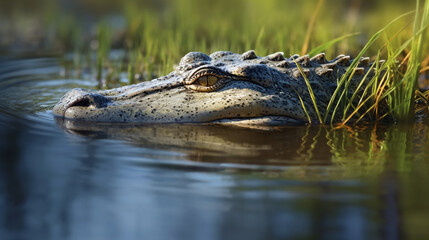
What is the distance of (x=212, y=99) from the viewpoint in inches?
209

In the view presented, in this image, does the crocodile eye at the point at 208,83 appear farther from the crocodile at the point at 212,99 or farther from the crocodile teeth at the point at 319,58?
the crocodile teeth at the point at 319,58

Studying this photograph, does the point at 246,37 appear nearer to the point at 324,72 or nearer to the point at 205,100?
the point at 324,72

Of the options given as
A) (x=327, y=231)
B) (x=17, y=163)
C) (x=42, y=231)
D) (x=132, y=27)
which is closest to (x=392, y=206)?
(x=327, y=231)

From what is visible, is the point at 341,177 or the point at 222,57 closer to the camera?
the point at 341,177

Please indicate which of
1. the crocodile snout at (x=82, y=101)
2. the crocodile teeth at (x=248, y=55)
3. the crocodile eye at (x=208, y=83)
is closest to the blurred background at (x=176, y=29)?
the crocodile teeth at (x=248, y=55)

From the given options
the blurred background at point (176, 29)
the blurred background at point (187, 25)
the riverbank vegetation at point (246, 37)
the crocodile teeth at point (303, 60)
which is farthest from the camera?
the blurred background at point (187, 25)

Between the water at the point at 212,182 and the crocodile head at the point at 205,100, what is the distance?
19cm

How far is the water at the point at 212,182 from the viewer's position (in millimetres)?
2711

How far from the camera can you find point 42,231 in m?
2.68

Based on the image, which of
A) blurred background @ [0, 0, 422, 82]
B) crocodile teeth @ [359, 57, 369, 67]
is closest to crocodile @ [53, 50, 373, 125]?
crocodile teeth @ [359, 57, 369, 67]

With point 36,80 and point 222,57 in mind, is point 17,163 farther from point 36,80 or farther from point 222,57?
point 36,80

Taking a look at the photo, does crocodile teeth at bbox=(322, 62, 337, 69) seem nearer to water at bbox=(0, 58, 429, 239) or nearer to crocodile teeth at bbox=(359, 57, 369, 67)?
crocodile teeth at bbox=(359, 57, 369, 67)

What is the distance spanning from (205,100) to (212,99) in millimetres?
68

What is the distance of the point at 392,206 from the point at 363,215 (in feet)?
→ 0.78
